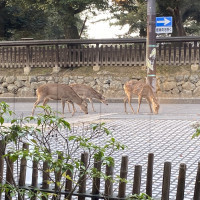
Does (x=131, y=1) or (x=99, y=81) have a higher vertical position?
(x=131, y=1)

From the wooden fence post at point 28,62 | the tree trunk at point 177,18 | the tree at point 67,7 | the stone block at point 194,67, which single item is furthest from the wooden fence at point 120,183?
the tree trunk at point 177,18

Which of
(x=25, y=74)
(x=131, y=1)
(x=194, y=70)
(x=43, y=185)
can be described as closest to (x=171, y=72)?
(x=194, y=70)

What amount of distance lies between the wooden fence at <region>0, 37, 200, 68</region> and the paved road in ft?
17.1

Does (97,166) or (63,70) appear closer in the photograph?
(97,166)

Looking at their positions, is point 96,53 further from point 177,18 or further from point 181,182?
point 181,182

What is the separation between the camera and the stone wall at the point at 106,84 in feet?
71.5

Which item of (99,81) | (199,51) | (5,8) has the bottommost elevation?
(99,81)

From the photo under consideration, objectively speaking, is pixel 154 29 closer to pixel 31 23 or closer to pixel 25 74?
pixel 25 74

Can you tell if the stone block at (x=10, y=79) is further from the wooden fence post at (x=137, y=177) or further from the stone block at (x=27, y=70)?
the wooden fence post at (x=137, y=177)

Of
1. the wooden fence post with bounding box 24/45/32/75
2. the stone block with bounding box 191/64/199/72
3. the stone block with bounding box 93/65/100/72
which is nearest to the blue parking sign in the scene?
the stone block with bounding box 191/64/199/72

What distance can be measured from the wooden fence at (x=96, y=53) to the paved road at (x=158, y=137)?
520 cm

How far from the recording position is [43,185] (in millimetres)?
4797

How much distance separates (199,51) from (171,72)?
149cm

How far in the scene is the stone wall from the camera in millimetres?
21797
